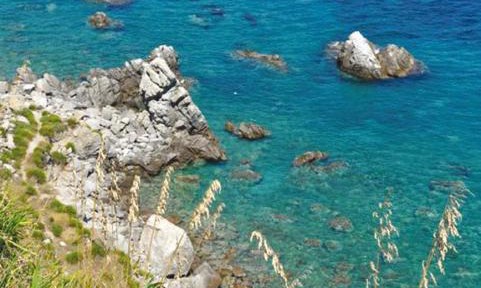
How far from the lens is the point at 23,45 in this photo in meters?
74.2

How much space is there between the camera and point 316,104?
65562 millimetres

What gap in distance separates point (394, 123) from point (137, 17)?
4000 cm

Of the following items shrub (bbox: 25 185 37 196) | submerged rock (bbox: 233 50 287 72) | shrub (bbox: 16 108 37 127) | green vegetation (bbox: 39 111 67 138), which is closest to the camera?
shrub (bbox: 25 185 37 196)

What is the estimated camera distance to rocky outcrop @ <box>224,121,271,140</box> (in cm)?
5775

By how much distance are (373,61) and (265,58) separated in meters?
12.7

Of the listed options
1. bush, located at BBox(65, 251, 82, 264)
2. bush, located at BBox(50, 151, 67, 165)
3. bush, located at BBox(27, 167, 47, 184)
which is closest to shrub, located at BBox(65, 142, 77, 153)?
bush, located at BBox(50, 151, 67, 165)

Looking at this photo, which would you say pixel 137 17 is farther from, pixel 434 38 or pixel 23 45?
pixel 434 38

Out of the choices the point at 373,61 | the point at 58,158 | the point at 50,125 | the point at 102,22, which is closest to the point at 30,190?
the point at 58,158

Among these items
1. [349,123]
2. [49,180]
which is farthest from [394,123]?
[49,180]

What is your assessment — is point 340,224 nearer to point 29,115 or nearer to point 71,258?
point 71,258

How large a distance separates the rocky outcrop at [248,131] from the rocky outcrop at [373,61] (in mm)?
17621

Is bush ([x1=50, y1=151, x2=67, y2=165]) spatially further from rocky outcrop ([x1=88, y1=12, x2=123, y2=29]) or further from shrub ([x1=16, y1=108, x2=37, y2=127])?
rocky outcrop ([x1=88, y1=12, x2=123, y2=29])

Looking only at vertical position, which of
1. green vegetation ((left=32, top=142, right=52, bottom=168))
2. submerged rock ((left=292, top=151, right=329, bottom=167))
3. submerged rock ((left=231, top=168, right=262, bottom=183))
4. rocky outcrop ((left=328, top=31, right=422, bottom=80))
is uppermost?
green vegetation ((left=32, top=142, right=52, bottom=168))

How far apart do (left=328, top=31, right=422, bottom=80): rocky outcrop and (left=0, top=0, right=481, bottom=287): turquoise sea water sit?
5.70 ft
